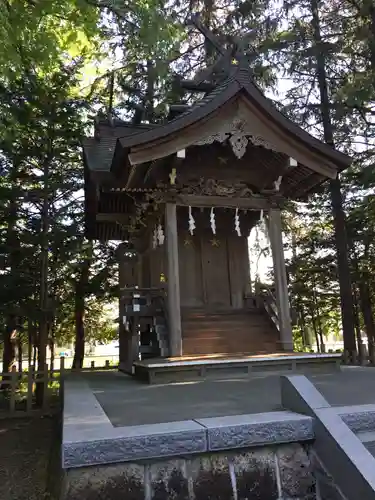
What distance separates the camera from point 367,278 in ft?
50.6

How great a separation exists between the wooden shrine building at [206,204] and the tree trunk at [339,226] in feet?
11.7

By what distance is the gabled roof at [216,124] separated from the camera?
7.57 meters

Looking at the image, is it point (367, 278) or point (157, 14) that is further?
point (367, 278)

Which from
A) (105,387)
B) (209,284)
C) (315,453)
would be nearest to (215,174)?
(209,284)

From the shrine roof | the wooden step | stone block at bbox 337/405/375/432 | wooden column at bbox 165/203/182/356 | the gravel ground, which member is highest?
the shrine roof

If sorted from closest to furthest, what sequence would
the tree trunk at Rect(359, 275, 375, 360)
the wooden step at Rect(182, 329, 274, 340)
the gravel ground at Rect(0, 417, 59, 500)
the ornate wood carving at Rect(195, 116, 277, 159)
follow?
the gravel ground at Rect(0, 417, 59, 500) < the ornate wood carving at Rect(195, 116, 277, 159) < the wooden step at Rect(182, 329, 274, 340) < the tree trunk at Rect(359, 275, 375, 360)

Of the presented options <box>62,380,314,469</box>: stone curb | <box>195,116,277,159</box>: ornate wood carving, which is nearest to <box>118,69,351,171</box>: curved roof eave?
<box>195,116,277,159</box>: ornate wood carving

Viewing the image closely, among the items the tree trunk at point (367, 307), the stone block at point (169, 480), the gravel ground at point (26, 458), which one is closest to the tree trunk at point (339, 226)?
the tree trunk at point (367, 307)

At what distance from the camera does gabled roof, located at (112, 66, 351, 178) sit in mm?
7566

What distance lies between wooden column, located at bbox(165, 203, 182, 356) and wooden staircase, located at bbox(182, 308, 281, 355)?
28.5 inches

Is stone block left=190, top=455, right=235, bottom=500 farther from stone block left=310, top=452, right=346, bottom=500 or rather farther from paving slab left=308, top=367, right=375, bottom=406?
paving slab left=308, top=367, right=375, bottom=406

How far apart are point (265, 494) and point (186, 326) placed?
5.76 meters

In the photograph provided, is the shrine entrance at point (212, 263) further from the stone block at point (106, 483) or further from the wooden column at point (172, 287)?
the stone block at point (106, 483)

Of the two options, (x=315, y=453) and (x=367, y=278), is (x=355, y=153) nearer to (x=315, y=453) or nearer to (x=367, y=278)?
(x=367, y=278)
